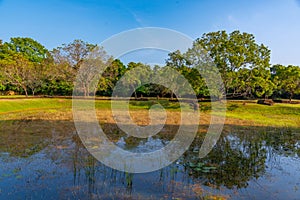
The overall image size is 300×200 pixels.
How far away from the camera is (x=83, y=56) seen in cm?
3744

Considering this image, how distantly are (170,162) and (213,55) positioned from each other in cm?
2198

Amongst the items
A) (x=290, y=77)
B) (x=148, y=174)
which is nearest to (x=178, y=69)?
(x=290, y=77)

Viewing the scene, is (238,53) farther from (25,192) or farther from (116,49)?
(25,192)

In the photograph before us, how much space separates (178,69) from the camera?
31.9m

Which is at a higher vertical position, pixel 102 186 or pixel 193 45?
pixel 193 45

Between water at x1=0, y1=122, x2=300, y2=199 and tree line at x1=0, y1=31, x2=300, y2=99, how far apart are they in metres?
16.2

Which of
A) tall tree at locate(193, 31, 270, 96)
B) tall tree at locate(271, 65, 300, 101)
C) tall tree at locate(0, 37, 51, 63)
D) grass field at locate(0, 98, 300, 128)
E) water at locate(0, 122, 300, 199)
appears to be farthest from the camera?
tall tree at locate(0, 37, 51, 63)

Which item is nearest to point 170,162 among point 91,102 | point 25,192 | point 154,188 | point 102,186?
point 154,188

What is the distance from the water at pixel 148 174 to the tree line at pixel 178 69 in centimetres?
1623

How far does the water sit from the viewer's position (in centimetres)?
626

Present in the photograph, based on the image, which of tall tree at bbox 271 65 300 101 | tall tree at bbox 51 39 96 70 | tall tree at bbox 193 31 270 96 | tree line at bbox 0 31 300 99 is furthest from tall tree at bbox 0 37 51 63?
tall tree at bbox 271 65 300 101

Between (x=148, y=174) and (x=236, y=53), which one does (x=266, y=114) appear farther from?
(x=148, y=174)

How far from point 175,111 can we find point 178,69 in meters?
8.22

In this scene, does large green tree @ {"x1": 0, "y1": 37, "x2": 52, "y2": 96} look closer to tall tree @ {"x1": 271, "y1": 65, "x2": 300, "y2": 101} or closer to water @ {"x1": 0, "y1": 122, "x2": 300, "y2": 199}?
water @ {"x1": 0, "y1": 122, "x2": 300, "y2": 199}
